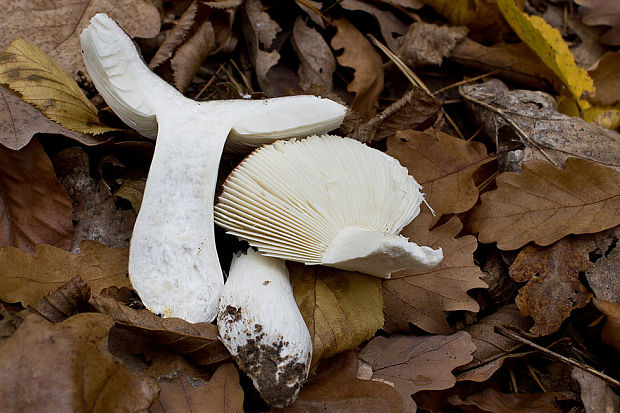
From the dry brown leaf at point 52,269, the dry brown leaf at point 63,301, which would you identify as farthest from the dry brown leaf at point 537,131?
the dry brown leaf at point 63,301

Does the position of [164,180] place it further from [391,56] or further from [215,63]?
[391,56]

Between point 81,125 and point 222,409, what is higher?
point 81,125

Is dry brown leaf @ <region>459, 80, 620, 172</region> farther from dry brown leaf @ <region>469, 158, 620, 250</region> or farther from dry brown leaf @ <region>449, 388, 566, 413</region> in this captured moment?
dry brown leaf @ <region>449, 388, 566, 413</region>

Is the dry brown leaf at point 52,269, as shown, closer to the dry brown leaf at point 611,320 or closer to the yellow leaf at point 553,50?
the dry brown leaf at point 611,320

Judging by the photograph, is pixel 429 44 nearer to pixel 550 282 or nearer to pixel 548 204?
pixel 548 204

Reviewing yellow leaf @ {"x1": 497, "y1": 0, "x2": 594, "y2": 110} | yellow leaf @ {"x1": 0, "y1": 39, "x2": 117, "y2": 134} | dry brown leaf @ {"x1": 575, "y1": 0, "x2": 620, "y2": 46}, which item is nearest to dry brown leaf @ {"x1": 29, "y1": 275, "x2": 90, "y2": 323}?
yellow leaf @ {"x1": 0, "y1": 39, "x2": 117, "y2": 134}

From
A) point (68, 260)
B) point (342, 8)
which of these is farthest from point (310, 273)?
point (342, 8)

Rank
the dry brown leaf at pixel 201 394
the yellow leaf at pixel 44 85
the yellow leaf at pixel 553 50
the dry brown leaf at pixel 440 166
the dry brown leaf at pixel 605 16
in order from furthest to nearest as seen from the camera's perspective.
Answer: the dry brown leaf at pixel 605 16 → the yellow leaf at pixel 553 50 → the dry brown leaf at pixel 440 166 → the yellow leaf at pixel 44 85 → the dry brown leaf at pixel 201 394
